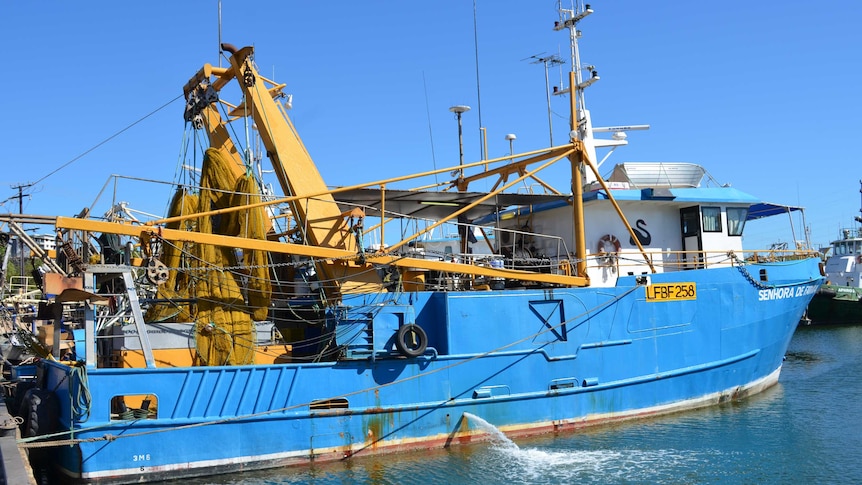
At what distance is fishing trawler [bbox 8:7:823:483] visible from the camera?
8.83m

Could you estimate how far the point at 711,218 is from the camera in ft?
46.0

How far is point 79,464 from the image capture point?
8430mm

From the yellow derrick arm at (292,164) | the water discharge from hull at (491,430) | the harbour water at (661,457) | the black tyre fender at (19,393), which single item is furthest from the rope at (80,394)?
the water discharge from hull at (491,430)

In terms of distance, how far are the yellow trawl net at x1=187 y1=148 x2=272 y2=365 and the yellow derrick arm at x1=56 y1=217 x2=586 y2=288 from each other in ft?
1.28

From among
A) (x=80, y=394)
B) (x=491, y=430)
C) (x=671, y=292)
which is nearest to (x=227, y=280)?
(x=80, y=394)

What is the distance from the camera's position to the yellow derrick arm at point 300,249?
8.68 meters

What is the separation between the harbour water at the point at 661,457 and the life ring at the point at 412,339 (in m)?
1.48

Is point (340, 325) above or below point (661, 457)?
above

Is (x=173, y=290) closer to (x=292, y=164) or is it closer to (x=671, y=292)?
(x=292, y=164)

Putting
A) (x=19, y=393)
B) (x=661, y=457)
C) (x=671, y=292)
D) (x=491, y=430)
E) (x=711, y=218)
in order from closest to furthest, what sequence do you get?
(x=661, y=457)
(x=491, y=430)
(x=19, y=393)
(x=671, y=292)
(x=711, y=218)

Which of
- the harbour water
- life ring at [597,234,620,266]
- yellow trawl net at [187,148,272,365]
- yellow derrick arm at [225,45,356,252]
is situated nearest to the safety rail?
life ring at [597,234,620,266]

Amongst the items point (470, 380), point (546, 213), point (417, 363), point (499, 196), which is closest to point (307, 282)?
point (417, 363)

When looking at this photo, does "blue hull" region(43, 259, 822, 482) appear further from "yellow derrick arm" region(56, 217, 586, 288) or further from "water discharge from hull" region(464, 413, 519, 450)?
"yellow derrick arm" region(56, 217, 586, 288)

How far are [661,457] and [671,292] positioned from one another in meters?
3.33
